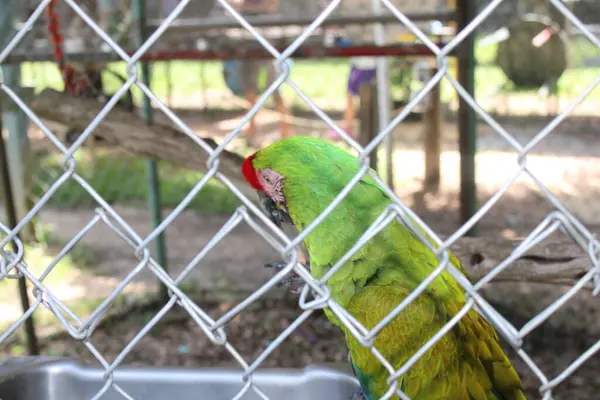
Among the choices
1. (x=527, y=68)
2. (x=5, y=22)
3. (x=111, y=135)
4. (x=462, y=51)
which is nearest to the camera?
(x=111, y=135)

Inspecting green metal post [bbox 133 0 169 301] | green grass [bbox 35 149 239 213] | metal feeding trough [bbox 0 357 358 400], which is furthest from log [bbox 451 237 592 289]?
green grass [bbox 35 149 239 213]

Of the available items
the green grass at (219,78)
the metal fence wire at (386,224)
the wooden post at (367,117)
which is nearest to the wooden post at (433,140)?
the green grass at (219,78)

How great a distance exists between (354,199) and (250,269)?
179 centimetres

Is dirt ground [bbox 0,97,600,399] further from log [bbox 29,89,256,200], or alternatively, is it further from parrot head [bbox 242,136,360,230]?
parrot head [bbox 242,136,360,230]

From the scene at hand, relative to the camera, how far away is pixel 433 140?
10.8 feet

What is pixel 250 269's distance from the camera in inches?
107

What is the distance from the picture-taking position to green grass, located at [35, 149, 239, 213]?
3.43 metres

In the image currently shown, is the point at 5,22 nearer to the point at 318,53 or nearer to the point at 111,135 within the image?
the point at 111,135

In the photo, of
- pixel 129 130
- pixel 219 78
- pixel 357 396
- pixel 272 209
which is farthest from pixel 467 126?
pixel 219 78

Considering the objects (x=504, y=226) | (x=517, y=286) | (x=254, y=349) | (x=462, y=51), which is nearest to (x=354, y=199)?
(x=462, y=51)

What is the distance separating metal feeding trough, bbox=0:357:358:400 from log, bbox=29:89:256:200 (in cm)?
64

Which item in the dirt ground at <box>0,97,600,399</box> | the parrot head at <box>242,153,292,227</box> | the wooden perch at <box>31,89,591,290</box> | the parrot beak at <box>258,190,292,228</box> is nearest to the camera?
the parrot head at <box>242,153,292,227</box>

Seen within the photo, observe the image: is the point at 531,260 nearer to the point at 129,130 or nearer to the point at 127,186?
the point at 129,130

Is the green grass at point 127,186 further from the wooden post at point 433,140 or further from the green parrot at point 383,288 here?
the green parrot at point 383,288
